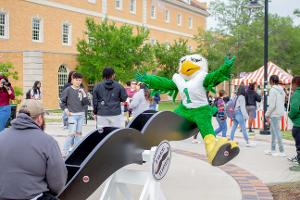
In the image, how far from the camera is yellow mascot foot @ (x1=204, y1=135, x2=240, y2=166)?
6672 millimetres

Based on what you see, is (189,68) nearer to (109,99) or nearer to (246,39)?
(109,99)

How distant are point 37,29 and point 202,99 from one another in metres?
27.0

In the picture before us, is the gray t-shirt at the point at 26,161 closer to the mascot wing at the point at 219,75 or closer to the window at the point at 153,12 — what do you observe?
the mascot wing at the point at 219,75

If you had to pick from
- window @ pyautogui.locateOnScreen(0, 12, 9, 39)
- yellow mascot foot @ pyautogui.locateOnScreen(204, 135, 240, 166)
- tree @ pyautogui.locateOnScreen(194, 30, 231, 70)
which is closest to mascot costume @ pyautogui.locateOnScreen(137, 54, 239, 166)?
yellow mascot foot @ pyautogui.locateOnScreen(204, 135, 240, 166)

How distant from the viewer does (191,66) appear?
720 cm

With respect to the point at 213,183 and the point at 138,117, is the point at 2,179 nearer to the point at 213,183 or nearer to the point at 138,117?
the point at 138,117

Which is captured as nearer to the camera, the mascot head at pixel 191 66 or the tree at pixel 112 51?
the mascot head at pixel 191 66

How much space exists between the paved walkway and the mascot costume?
1.72 feet

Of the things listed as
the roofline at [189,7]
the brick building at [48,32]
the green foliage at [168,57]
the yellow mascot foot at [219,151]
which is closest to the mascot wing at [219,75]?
the yellow mascot foot at [219,151]

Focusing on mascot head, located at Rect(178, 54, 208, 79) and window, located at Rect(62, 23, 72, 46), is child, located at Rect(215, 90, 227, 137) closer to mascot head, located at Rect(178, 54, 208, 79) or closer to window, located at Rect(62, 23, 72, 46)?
mascot head, located at Rect(178, 54, 208, 79)

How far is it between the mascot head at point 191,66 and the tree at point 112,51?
21836 millimetres

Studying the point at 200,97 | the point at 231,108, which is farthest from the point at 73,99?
the point at 231,108

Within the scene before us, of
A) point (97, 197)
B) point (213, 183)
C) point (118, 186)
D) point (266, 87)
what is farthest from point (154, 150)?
point (266, 87)

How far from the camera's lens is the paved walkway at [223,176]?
21.8 feet
